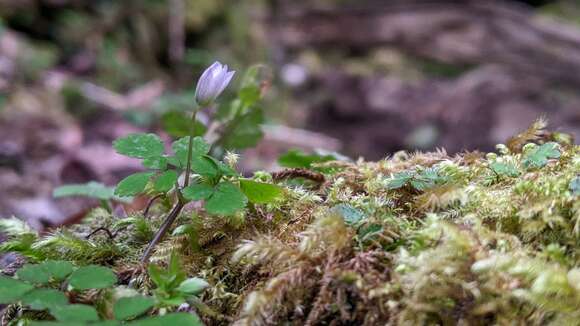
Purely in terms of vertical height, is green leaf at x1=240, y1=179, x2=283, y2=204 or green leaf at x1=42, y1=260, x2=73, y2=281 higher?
green leaf at x1=240, y1=179, x2=283, y2=204

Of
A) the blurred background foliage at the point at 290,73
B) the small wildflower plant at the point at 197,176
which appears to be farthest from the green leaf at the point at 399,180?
the blurred background foliage at the point at 290,73

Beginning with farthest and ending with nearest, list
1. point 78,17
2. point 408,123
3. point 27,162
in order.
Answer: point 408,123 → point 78,17 → point 27,162

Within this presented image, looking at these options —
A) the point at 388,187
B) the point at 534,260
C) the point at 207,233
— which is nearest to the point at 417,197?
the point at 388,187

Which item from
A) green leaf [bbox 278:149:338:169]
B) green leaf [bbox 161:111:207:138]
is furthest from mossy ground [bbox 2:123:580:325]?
green leaf [bbox 161:111:207:138]

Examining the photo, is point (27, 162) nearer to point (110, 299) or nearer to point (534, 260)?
point (110, 299)

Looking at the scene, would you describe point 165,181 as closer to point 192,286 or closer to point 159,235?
point 159,235

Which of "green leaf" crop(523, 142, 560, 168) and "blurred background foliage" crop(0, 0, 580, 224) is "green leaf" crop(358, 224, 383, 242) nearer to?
"green leaf" crop(523, 142, 560, 168)
